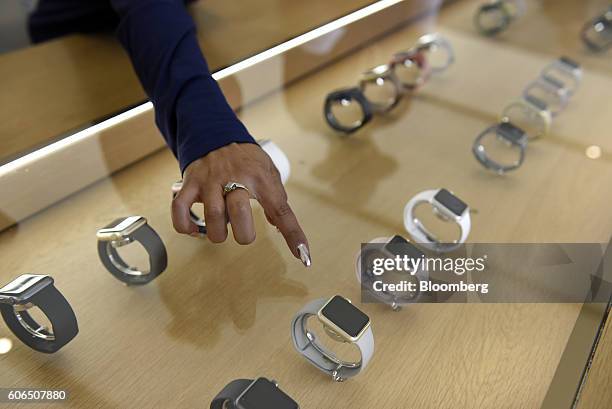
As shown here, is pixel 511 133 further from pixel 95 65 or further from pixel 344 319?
pixel 95 65

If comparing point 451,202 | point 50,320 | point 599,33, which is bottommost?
point 599,33

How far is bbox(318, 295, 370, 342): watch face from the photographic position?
506mm

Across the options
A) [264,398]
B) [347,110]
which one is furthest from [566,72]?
[264,398]

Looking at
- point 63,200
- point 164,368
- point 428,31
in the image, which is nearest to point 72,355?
point 164,368

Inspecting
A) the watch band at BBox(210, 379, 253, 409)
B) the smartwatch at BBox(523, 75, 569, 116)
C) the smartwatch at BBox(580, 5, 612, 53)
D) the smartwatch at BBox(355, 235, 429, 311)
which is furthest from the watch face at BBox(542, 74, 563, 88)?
the watch band at BBox(210, 379, 253, 409)

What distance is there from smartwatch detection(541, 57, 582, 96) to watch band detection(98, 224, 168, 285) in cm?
68

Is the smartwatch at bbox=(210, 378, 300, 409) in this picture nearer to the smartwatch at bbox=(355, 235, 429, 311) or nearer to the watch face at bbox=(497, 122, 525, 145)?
the smartwatch at bbox=(355, 235, 429, 311)

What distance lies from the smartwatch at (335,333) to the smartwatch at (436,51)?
576 millimetres

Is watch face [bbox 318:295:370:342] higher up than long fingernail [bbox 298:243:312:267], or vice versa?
watch face [bbox 318:295:370:342]

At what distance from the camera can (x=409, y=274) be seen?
1.94ft

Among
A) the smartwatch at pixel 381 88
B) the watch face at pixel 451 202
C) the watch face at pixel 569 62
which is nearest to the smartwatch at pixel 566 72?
the watch face at pixel 569 62

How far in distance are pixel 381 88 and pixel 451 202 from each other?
0.28 meters

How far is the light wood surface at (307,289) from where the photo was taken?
1.68 ft

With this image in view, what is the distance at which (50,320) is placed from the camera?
514mm
